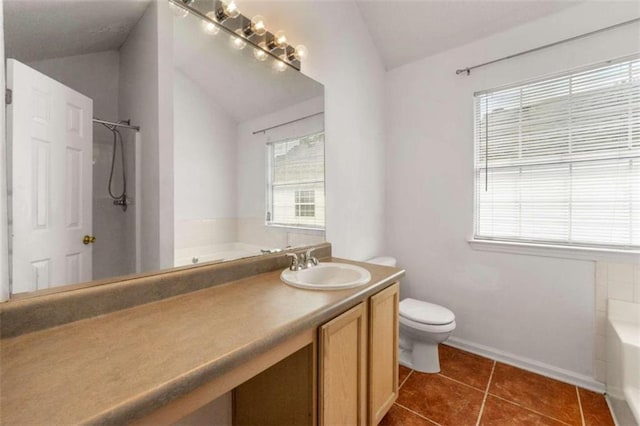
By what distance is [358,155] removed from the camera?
232 centimetres

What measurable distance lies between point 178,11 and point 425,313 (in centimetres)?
231

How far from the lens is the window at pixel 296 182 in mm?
1654

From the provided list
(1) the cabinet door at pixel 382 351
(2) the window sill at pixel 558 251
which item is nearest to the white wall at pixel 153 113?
(1) the cabinet door at pixel 382 351

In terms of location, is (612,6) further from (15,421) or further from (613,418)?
(15,421)

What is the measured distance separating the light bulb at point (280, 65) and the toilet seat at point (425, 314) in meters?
1.90

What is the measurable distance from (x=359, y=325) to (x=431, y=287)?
153 cm

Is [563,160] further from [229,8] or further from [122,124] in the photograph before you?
[122,124]

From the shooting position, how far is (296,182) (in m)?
1.81

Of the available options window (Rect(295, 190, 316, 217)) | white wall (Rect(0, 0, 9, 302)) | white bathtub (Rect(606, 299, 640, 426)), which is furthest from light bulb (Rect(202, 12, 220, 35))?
white bathtub (Rect(606, 299, 640, 426))

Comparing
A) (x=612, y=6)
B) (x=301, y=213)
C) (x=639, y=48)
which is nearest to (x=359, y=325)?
(x=301, y=213)

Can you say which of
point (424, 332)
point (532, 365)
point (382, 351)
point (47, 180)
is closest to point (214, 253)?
point (47, 180)

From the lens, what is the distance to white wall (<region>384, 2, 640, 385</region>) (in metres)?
1.85

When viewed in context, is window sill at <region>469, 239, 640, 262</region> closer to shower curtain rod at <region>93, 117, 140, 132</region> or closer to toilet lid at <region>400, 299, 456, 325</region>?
toilet lid at <region>400, 299, 456, 325</region>

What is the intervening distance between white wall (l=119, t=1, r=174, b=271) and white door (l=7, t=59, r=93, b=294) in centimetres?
16
